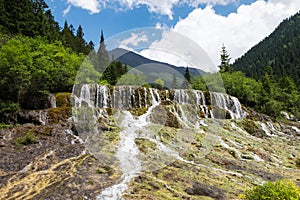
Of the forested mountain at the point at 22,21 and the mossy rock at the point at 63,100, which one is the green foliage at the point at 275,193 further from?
the forested mountain at the point at 22,21

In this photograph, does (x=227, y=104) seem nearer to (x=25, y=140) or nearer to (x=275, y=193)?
(x=25, y=140)

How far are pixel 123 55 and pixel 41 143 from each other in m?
9.03

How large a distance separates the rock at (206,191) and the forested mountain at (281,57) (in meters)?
67.6

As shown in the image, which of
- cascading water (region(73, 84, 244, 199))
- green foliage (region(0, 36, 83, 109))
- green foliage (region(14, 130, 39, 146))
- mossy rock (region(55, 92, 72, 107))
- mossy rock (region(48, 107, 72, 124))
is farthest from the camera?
mossy rock (region(55, 92, 72, 107))

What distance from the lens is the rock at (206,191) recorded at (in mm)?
10508

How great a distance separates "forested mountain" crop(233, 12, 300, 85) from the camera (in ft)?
283

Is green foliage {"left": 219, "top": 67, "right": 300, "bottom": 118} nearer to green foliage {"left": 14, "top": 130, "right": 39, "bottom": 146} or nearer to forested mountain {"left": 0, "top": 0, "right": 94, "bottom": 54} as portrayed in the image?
forested mountain {"left": 0, "top": 0, "right": 94, "bottom": 54}

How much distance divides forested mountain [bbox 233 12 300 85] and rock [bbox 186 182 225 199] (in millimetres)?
67561

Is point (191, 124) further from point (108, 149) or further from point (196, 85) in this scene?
point (196, 85)

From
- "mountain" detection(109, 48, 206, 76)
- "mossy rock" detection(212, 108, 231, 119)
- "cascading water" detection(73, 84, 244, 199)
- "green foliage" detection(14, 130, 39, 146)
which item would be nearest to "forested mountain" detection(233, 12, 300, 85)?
"mossy rock" detection(212, 108, 231, 119)

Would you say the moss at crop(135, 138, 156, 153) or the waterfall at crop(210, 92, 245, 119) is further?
the waterfall at crop(210, 92, 245, 119)

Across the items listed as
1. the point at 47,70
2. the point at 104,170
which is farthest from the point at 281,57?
the point at 104,170

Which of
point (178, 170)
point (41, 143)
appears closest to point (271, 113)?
point (178, 170)

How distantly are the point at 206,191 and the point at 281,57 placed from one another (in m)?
102
